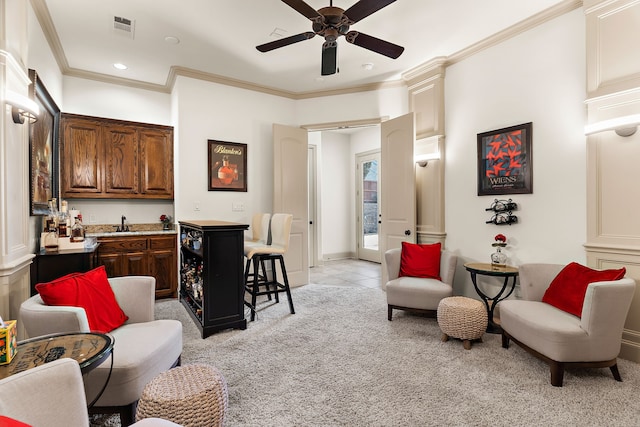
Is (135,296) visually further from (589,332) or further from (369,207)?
(369,207)

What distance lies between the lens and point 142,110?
4.59m

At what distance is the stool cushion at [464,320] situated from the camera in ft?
8.72

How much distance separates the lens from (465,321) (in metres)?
2.67

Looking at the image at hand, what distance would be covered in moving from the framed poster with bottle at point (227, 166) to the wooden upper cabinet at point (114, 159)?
0.65 m

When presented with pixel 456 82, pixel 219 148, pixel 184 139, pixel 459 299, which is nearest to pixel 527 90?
pixel 456 82

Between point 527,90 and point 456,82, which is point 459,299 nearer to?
point 527,90

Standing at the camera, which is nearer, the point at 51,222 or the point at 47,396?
the point at 47,396

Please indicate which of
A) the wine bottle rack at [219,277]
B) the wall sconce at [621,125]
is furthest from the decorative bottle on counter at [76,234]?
the wall sconce at [621,125]

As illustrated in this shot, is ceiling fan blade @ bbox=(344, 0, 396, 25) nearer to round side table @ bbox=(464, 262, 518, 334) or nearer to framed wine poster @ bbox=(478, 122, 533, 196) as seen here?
framed wine poster @ bbox=(478, 122, 533, 196)

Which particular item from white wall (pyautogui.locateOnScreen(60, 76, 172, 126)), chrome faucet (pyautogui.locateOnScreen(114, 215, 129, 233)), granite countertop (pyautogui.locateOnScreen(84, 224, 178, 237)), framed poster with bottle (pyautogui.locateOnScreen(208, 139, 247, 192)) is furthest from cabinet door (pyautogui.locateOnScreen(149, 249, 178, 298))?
white wall (pyautogui.locateOnScreen(60, 76, 172, 126))

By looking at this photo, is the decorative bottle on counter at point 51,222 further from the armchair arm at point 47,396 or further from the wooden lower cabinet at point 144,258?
the armchair arm at point 47,396

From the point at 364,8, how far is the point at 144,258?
3.73m

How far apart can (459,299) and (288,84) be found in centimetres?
371

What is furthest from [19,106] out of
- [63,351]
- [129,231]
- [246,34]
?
[129,231]
